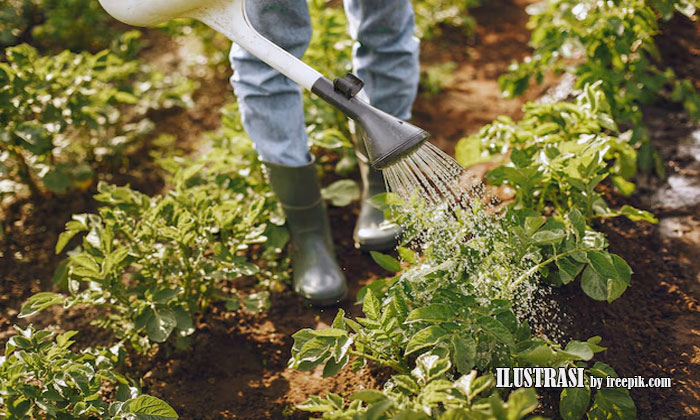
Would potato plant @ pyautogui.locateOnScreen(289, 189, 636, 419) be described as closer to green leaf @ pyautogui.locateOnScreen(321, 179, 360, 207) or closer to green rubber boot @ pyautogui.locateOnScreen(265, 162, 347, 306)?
green rubber boot @ pyautogui.locateOnScreen(265, 162, 347, 306)

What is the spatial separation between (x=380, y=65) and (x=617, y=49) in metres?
0.74

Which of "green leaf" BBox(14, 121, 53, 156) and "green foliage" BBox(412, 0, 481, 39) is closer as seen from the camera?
"green leaf" BBox(14, 121, 53, 156)

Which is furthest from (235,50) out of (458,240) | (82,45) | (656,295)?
(82,45)

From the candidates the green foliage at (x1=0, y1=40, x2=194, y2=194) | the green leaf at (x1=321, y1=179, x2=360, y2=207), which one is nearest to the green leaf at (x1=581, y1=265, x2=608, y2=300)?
the green leaf at (x1=321, y1=179, x2=360, y2=207)

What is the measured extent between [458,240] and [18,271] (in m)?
1.40

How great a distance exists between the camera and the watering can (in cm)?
131

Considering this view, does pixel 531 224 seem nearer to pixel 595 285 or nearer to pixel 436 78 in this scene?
pixel 595 285

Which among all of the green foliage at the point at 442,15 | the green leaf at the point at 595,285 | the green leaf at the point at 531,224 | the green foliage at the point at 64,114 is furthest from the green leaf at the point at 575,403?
the green foliage at the point at 442,15

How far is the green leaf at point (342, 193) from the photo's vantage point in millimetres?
1972

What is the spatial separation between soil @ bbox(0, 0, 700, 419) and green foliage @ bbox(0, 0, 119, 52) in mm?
843

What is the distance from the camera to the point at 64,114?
6.74 ft

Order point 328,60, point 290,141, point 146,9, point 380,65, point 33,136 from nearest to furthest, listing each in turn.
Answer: point 146,9 → point 290,141 → point 380,65 → point 33,136 → point 328,60

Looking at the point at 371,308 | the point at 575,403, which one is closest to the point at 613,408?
the point at 575,403

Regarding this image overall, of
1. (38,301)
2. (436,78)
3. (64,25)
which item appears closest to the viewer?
(38,301)
